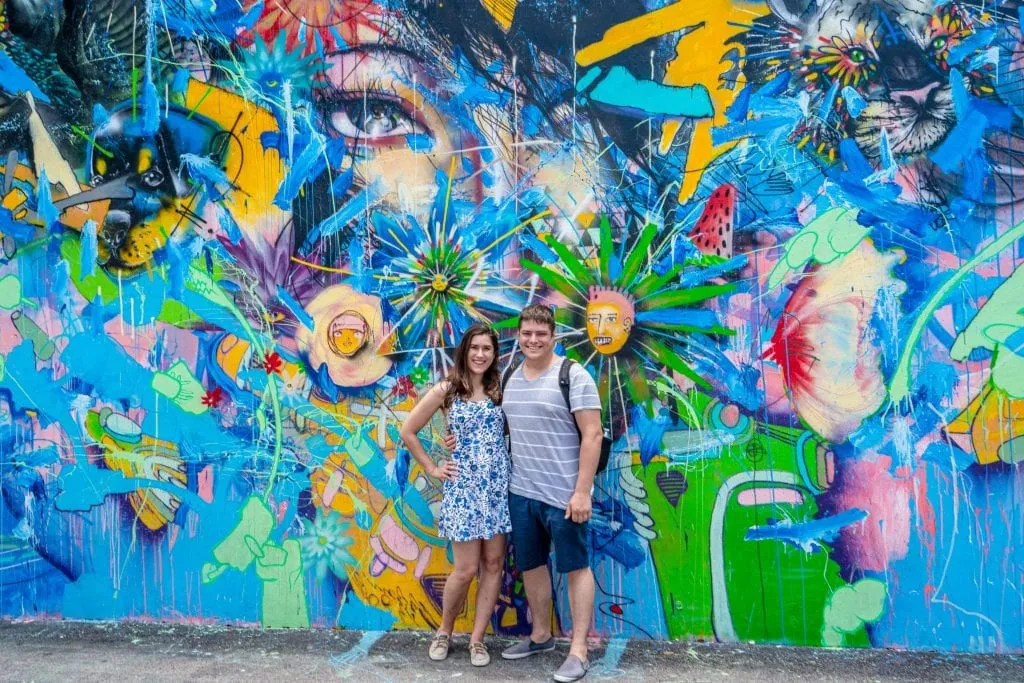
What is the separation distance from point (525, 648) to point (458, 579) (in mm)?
487

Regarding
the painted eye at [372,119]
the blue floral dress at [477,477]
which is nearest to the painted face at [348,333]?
the blue floral dress at [477,477]

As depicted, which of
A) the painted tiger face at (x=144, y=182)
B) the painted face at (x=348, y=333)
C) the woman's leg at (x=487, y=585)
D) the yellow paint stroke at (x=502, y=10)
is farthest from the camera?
the painted tiger face at (x=144, y=182)

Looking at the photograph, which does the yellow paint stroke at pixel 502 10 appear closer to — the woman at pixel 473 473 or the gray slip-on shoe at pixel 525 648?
the woman at pixel 473 473

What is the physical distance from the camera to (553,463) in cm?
355

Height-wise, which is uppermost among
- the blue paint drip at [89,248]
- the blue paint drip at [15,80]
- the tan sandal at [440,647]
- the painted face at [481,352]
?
the blue paint drip at [15,80]

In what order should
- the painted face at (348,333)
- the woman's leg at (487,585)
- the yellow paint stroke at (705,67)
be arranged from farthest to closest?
the painted face at (348,333)
the yellow paint stroke at (705,67)
the woman's leg at (487,585)

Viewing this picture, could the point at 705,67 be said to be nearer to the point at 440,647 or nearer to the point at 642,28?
the point at 642,28

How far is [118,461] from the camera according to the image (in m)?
4.29

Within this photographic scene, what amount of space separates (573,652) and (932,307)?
95.5 inches

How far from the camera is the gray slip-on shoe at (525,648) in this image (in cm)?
375

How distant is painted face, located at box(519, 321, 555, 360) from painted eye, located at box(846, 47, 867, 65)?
206cm

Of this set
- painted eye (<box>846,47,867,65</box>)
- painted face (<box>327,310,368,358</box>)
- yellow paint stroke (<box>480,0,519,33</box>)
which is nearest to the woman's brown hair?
painted face (<box>327,310,368,358</box>)

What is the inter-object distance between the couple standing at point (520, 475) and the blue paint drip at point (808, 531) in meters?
0.92

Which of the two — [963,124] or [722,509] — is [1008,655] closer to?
[722,509]
